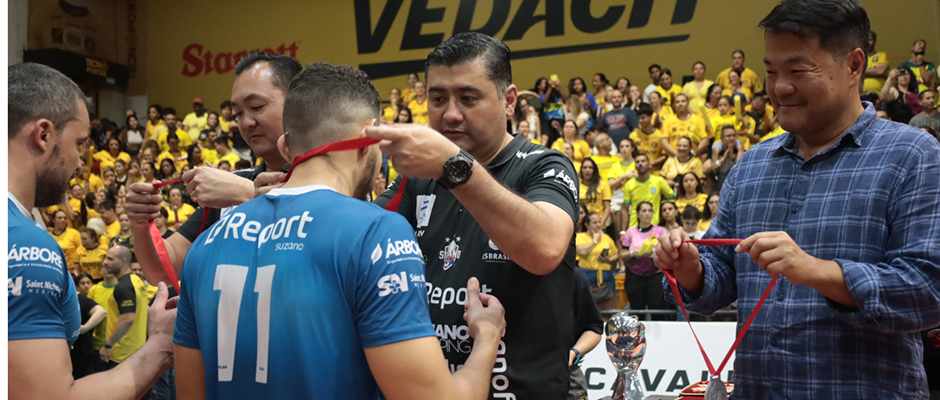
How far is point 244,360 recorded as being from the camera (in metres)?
2.01

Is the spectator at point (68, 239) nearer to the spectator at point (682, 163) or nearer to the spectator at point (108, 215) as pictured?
the spectator at point (108, 215)

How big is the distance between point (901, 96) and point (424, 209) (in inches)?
480

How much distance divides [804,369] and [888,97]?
39.4ft

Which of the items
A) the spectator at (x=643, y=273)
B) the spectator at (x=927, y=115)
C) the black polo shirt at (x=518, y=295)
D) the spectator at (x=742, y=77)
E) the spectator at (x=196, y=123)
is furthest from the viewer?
the spectator at (x=196, y=123)

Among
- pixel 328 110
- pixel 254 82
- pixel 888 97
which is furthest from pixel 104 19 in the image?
pixel 328 110

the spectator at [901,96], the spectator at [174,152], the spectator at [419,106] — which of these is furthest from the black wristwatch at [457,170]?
the spectator at [174,152]

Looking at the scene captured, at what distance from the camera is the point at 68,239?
47.9 feet

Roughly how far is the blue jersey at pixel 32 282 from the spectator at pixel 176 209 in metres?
12.2

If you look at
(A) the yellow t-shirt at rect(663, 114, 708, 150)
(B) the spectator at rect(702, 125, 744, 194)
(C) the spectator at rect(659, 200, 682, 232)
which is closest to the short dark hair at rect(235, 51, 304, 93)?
(C) the spectator at rect(659, 200, 682, 232)

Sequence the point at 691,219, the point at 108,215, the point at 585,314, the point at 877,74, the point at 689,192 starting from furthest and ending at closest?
the point at 108,215
the point at 877,74
the point at 689,192
the point at 691,219
the point at 585,314

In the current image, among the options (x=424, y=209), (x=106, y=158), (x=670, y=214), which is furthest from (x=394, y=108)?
(x=424, y=209)

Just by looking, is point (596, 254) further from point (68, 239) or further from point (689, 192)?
point (68, 239)

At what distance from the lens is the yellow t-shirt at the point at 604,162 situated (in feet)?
45.7

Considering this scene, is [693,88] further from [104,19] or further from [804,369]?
[104,19]
